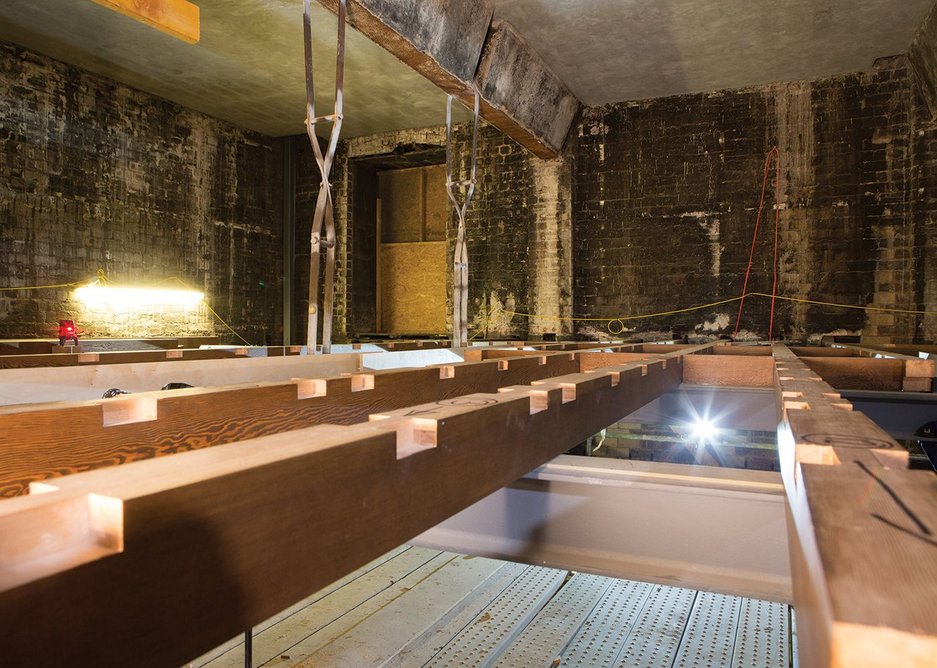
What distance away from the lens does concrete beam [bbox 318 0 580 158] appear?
617cm

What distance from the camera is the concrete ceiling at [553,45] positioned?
765cm

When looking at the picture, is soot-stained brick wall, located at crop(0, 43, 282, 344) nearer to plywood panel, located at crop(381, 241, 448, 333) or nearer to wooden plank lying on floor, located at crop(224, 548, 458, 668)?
plywood panel, located at crop(381, 241, 448, 333)

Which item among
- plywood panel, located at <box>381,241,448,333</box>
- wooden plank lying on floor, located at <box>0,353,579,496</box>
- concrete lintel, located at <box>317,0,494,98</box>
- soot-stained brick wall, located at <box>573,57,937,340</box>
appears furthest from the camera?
plywood panel, located at <box>381,241,448,333</box>

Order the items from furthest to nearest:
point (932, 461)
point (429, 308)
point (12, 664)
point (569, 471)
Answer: point (429, 308)
point (932, 461)
point (569, 471)
point (12, 664)

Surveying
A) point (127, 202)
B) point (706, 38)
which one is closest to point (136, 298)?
point (127, 202)

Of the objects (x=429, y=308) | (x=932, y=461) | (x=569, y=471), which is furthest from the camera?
(x=429, y=308)

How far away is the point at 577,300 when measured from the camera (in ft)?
35.0

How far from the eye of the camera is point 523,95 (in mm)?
8820

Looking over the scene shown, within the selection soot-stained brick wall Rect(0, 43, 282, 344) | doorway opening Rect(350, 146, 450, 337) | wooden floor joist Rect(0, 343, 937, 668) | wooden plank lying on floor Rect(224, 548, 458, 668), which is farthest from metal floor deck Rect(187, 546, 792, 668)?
doorway opening Rect(350, 146, 450, 337)

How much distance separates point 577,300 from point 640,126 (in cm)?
301

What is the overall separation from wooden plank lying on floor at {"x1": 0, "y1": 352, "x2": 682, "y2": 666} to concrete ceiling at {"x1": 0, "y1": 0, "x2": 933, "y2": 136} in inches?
297

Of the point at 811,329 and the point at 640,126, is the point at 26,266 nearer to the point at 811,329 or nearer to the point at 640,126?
the point at 640,126

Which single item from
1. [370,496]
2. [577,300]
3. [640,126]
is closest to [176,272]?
[577,300]

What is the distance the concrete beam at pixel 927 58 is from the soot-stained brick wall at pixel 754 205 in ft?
1.19
